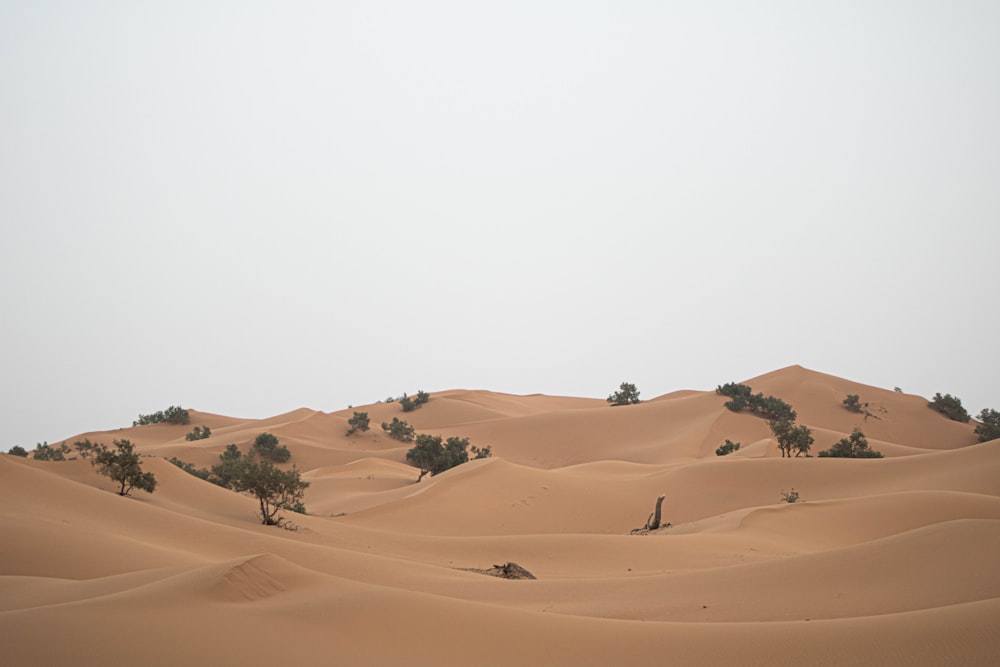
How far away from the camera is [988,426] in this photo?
40.6 meters

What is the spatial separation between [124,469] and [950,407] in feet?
155

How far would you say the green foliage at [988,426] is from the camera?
131ft

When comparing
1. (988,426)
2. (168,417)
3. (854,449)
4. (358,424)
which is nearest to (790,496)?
(854,449)

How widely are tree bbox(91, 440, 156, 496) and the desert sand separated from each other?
37cm

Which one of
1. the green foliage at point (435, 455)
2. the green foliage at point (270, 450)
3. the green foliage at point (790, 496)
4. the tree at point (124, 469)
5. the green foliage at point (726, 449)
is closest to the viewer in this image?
the tree at point (124, 469)

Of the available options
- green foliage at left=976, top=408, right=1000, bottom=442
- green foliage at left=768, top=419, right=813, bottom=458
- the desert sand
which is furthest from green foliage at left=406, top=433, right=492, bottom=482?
green foliage at left=976, top=408, right=1000, bottom=442

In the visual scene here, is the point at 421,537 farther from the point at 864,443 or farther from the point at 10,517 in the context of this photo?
the point at 864,443

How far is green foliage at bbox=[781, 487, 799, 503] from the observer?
2256cm

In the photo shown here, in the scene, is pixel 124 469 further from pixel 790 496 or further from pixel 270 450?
pixel 270 450

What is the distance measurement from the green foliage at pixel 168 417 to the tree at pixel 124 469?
130 ft

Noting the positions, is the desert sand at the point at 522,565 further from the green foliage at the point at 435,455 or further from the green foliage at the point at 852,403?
the green foliage at the point at 852,403

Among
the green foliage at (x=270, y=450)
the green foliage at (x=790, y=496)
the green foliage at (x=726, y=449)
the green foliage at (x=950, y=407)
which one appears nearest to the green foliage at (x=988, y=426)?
the green foliage at (x=950, y=407)

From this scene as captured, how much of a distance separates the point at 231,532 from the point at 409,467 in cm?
2305

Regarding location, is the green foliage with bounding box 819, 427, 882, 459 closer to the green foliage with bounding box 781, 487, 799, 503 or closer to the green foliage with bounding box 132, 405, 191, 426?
the green foliage with bounding box 781, 487, 799, 503
